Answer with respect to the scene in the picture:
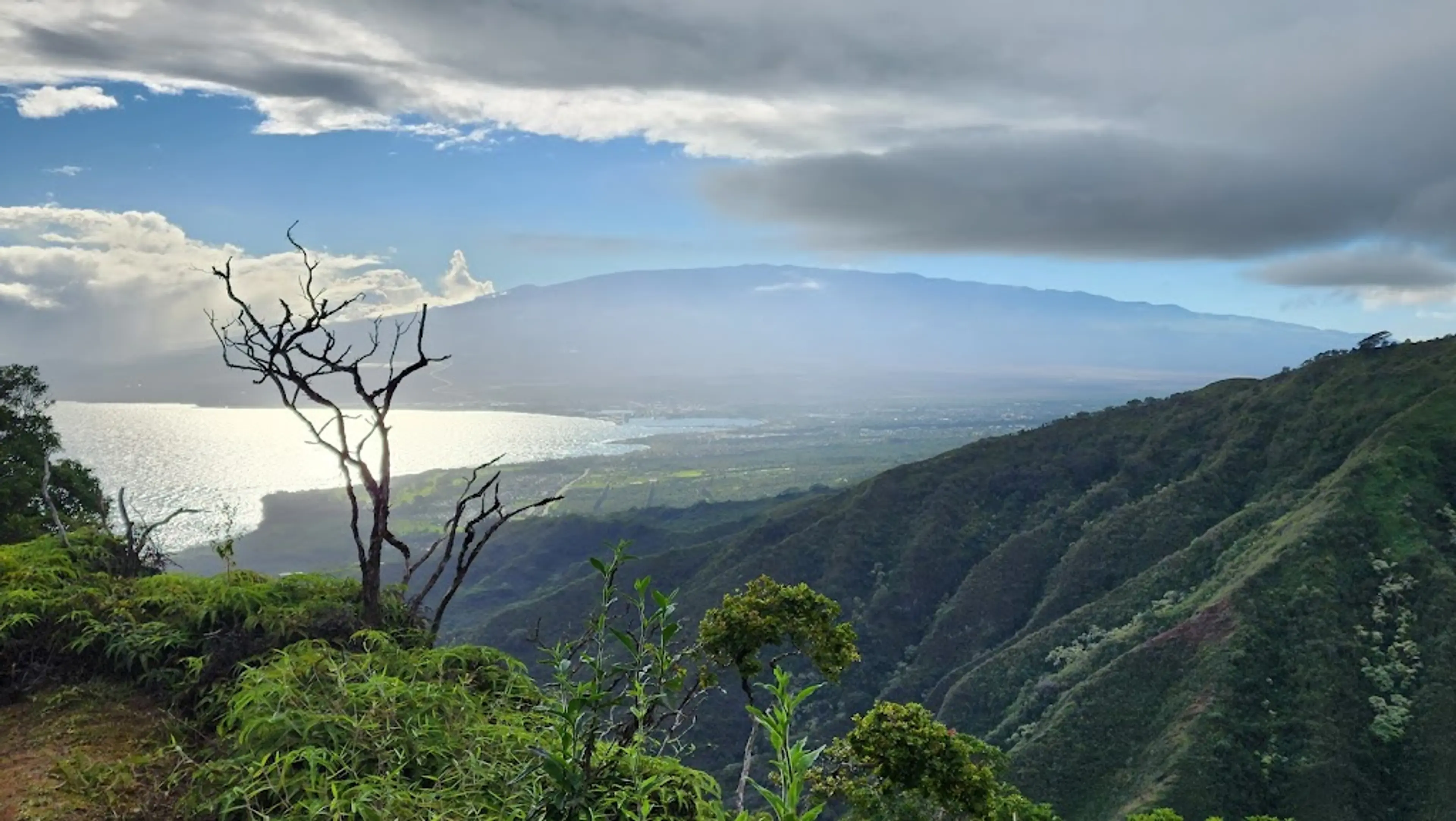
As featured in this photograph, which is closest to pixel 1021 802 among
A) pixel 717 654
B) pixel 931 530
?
pixel 717 654

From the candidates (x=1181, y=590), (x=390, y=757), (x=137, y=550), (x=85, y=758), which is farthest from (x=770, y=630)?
(x=1181, y=590)

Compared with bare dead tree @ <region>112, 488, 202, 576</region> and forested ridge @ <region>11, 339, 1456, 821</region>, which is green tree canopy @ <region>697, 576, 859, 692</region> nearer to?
forested ridge @ <region>11, 339, 1456, 821</region>

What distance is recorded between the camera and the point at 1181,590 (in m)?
57.1

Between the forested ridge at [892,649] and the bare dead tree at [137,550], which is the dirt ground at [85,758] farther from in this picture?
the bare dead tree at [137,550]

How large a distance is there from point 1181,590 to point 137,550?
63.2 metres

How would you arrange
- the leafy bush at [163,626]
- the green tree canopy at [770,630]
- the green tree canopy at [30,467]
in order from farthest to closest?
the green tree canopy at [30,467]
the green tree canopy at [770,630]
the leafy bush at [163,626]

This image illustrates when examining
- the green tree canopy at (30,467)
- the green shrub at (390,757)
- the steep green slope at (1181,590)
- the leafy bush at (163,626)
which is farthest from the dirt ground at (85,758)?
the steep green slope at (1181,590)

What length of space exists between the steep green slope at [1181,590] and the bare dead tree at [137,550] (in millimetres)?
41229

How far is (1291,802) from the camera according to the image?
37.4 m

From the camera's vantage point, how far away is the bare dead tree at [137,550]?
8.14m

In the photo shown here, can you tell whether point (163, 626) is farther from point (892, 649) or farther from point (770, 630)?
point (892, 649)

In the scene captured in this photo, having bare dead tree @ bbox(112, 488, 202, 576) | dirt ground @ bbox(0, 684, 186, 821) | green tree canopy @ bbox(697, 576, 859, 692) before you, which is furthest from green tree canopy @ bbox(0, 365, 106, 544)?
dirt ground @ bbox(0, 684, 186, 821)

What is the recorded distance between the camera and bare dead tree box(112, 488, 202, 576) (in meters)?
8.14

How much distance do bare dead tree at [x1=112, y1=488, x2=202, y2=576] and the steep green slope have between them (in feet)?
135
